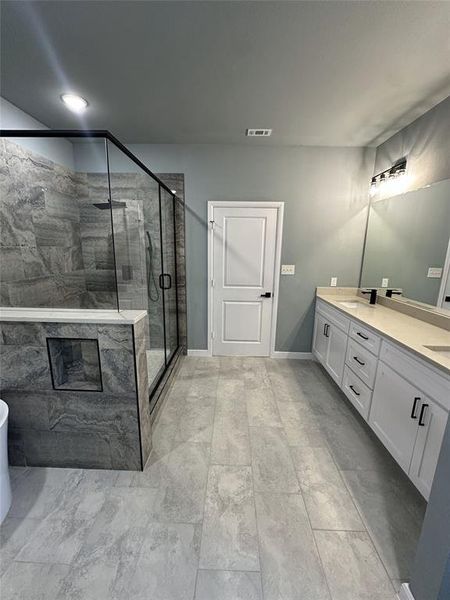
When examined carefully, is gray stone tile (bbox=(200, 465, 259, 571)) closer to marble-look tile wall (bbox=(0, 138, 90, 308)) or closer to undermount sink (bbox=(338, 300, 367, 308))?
marble-look tile wall (bbox=(0, 138, 90, 308))

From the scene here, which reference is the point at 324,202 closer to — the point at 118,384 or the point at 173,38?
the point at 173,38

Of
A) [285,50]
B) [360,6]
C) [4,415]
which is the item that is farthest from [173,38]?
[4,415]

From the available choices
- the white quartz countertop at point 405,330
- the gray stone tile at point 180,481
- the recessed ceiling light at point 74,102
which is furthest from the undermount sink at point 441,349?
the recessed ceiling light at point 74,102

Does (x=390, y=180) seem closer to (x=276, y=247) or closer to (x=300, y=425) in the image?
(x=276, y=247)

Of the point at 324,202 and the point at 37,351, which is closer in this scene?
the point at 37,351

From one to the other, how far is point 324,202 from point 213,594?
3312 millimetres

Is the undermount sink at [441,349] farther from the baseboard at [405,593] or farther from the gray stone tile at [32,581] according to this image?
the gray stone tile at [32,581]

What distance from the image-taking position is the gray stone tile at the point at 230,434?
5.78ft

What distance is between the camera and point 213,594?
3.49 ft

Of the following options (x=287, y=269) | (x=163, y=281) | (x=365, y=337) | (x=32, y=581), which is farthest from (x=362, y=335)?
(x=32, y=581)

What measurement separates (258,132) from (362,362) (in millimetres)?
2394

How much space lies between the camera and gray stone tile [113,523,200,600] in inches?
41.9

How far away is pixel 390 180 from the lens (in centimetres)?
259

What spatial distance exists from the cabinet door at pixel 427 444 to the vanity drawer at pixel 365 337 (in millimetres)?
519
